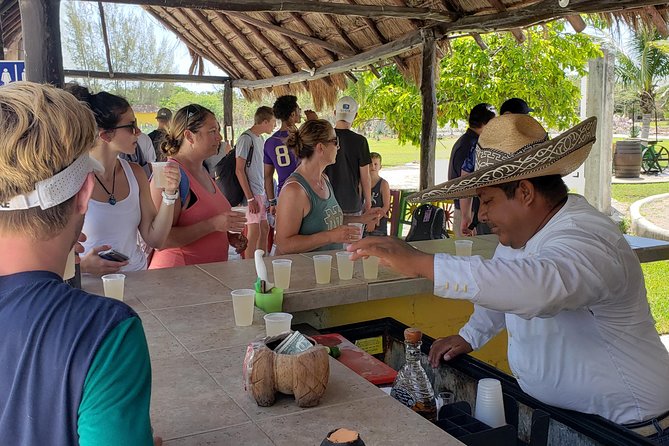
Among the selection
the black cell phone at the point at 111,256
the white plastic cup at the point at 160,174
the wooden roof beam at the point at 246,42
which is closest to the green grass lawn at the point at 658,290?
the white plastic cup at the point at 160,174

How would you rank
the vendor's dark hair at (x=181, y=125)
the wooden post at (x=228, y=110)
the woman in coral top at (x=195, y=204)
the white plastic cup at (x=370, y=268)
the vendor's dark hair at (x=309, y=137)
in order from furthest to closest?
the wooden post at (x=228, y=110), the vendor's dark hair at (x=309, y=137), the vendor's dark hair at (x=181, y=125), the woman in coral top at (x=195, y=204), the white plastic cup at (x=370, y=268)

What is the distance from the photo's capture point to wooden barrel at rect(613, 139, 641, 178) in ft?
73.8

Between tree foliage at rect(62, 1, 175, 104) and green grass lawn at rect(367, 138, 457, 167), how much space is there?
12.2 meters

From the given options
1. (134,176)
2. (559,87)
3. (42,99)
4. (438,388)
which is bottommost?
(438,388)

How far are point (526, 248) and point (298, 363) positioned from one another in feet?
3.25

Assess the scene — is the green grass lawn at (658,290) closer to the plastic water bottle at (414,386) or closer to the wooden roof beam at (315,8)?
the plastic water bottle at (414,386)

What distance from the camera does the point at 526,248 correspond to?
2256 mm

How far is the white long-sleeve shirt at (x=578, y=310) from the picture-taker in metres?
1.84

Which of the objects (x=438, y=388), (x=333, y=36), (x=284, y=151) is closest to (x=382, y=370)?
(x=438, y=388)

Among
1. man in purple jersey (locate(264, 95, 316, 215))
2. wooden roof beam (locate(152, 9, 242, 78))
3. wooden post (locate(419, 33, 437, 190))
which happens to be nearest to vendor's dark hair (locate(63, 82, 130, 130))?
man in purple jersey (locate(264, 95, 316, 215))

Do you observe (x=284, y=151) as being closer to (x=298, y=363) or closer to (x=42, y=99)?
(x=298, y=363)

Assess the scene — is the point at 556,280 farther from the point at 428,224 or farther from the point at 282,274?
the point at 428,224

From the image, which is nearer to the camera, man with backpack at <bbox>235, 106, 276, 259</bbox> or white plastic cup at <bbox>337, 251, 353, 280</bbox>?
white plastic cup at <bbox>337, 251, 353, 280</bbox>

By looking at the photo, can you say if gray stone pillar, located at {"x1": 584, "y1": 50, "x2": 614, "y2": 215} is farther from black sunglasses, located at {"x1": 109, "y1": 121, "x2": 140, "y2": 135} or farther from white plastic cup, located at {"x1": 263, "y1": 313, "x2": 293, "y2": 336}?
white plastic cup, located at {"x1": 263, "y1": 313, "x2": 293, "y2": 336}
